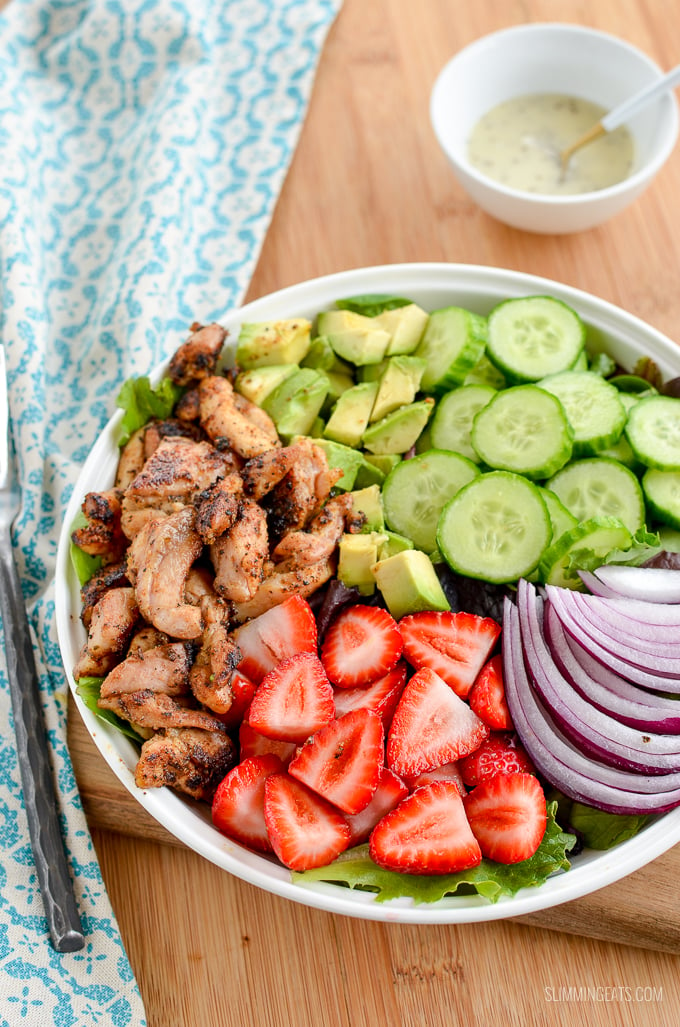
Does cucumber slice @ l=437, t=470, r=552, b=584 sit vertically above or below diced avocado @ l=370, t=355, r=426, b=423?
below

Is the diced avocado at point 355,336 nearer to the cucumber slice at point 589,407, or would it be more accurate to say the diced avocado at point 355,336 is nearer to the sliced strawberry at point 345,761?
the cucumber slice at point 589,407

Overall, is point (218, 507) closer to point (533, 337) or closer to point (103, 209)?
point (533, 337)

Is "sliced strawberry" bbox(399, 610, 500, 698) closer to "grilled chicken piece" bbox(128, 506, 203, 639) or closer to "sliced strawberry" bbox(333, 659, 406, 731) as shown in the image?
"sliced strawberry" bbox(333, 659, 406, 731)

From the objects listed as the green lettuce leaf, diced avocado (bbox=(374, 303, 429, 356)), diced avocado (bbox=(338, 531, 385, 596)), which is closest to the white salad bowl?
the green lettuce leaf

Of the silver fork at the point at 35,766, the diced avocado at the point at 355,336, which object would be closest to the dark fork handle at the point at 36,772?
the silver fork at the point at 35,766

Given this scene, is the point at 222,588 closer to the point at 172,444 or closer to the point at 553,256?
the point at 172,444

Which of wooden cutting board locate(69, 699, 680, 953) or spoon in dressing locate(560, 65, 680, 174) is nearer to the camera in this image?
wooden cutting board locate(69, 699, 680, 953)

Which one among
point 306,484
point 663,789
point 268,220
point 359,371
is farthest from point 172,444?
point 663,789
